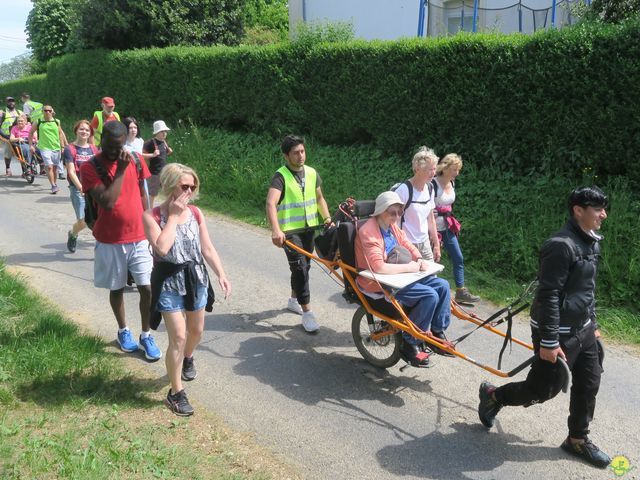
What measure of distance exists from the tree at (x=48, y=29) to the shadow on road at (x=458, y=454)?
31.3m

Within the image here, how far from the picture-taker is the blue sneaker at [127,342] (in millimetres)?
5879

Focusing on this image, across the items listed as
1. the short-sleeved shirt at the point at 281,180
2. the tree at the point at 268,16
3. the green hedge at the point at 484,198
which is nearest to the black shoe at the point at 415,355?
the short-sleeved shirt at the point at 281,180

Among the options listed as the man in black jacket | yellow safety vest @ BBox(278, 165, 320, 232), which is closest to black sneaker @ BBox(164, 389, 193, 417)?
yellow safety vest @ BBox(278, 165, 320, 232)

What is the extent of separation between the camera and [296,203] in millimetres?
6379

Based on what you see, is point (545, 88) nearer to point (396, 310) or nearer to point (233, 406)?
point (396, 310)

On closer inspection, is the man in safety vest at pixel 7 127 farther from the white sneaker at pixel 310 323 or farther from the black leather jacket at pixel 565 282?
the black leather jacket at pixel 565 282

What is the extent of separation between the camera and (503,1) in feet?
47.6

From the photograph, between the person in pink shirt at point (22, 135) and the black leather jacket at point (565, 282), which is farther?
the person in pink shirt at point (22, 135)

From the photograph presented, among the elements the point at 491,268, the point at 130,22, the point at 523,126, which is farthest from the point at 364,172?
the point at 130,22

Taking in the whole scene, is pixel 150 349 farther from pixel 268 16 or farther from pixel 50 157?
pixel 268 16

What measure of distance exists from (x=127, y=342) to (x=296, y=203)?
6.92 feet

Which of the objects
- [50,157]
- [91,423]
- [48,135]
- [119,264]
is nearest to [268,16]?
[48,135]

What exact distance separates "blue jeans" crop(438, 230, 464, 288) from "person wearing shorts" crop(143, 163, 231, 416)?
3311 millimetres

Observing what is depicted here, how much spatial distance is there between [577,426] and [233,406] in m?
2.57
